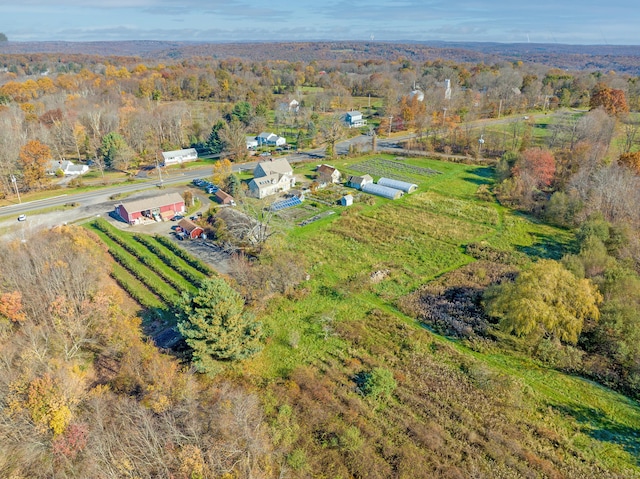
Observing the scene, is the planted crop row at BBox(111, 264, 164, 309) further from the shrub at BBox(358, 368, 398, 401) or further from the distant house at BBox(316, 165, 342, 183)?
the distant house at BBox(316, 165, 342, 183)

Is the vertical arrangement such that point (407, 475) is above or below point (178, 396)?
below

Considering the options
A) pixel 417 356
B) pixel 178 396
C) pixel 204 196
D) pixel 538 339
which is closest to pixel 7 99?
pixel 204 196

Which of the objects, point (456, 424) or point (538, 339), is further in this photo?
point (538, 339)

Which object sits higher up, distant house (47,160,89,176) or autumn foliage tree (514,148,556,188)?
autumn foliage tree (514,148,556,188)

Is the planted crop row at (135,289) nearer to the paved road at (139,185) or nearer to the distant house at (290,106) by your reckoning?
the paved road at (139,185)

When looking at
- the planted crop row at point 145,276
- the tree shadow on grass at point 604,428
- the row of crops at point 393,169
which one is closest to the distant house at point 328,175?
the row of crops at point 393,169

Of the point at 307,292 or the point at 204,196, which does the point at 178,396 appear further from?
the point at 204,196

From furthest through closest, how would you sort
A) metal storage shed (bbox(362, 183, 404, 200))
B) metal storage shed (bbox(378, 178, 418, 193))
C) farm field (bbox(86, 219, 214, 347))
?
metal storage shed (bbox(378, 178, 418, 193)), metal storage shed (bbox(362, 183, 404, 200)), farm field (bbox(86, 219, 214, 347))

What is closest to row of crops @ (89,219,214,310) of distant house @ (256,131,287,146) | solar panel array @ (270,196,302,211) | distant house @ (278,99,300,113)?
solar panel array @ (270,196,302,211)
